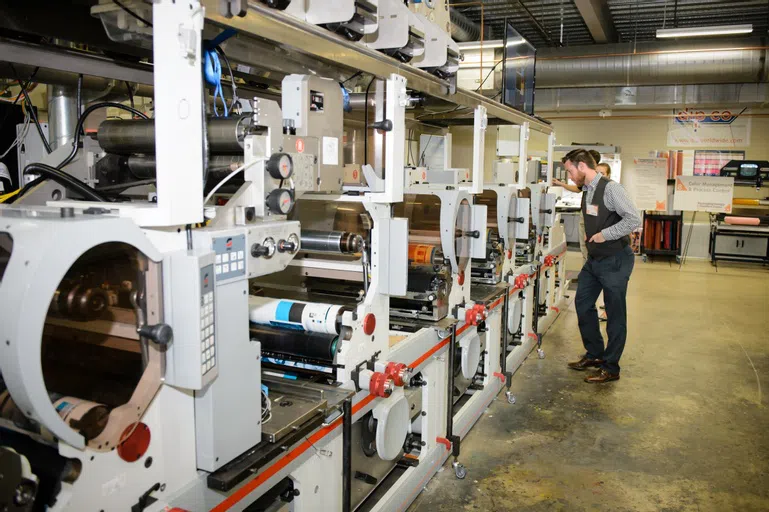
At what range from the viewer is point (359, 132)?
3.06 metres

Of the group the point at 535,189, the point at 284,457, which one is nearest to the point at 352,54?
the point at 284,457

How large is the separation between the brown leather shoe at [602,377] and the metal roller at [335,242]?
2.84m

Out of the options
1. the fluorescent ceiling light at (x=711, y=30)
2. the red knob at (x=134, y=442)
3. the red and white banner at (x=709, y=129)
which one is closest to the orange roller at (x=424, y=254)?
the red knob at (x=134, y=442)

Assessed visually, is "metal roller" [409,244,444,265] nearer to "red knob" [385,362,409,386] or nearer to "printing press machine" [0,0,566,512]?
"printing press machine" [0,0,566,512]

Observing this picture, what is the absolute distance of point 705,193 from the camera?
9.31 m

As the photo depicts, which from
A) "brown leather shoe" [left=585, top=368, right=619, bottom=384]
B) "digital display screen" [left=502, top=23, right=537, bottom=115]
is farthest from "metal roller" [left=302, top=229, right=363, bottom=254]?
"brown leather shoe" [left=585, top=368, right=619, bottom=384]

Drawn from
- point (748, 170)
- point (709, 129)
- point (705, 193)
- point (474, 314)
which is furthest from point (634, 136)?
point (474, 314)

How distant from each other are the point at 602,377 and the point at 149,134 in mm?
3728

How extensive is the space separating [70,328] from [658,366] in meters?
4.58

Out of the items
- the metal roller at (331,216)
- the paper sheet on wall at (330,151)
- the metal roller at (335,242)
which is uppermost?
the paper sheet on wall at (330,151)

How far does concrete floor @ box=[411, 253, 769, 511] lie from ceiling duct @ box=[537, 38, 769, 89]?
3450 mm

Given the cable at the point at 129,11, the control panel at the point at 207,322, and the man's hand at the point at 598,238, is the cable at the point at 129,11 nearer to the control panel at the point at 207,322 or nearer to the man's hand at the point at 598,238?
the control panel at the point at 207,322

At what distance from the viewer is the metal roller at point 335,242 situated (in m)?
2.21

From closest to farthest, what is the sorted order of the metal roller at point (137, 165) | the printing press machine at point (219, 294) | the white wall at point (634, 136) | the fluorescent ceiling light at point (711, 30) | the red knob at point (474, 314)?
the printing press machine at point (219, 294) < the metal roller at point (137, 165) < the red knob at point (474, 314) < the fluorescent ceiling light at point (711, 30) < the white wall at point (634, 136)
